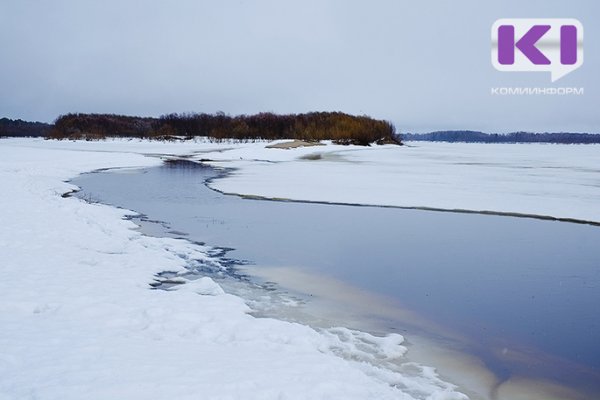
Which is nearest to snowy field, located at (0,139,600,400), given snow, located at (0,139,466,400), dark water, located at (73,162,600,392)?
snow, located at (0,139,466,400)

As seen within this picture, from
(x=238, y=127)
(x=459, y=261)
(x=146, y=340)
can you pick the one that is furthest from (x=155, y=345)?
(x=238, y=127)

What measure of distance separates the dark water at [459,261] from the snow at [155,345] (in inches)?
46.2

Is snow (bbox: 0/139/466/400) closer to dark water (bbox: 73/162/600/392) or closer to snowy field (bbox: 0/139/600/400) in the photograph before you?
snowy field (bbox: 0/139/600/400)

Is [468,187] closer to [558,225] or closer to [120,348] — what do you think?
[558,225]

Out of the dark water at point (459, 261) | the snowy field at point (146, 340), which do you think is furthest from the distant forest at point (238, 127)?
the snowy field at point (146, 340)

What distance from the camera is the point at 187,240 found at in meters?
10.7

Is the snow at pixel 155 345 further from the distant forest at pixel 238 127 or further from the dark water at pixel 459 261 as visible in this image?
the distant forest at pixel 238 127

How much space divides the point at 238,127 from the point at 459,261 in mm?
109310

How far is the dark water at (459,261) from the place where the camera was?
19.1 ft

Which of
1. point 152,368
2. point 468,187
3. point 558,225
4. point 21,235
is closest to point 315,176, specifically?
point 468,187

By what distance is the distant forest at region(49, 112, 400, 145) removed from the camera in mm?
96125

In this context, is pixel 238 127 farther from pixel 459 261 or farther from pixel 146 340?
pixel 146 340

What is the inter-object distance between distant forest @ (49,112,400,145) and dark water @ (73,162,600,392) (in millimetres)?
71365

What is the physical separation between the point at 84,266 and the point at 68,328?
2.75 metres
